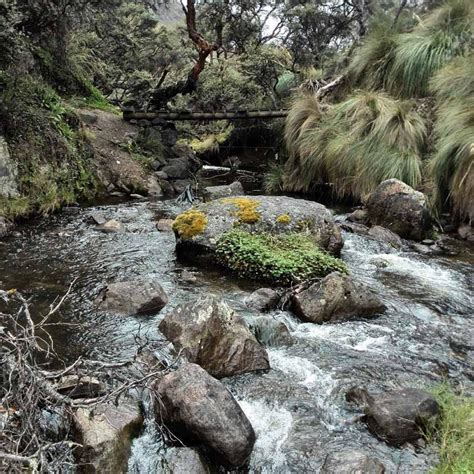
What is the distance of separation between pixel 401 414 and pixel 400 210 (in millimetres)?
4613

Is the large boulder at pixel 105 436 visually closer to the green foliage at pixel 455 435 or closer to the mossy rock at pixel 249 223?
the green foliage at pixel 455 435

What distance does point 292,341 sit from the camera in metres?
3.81

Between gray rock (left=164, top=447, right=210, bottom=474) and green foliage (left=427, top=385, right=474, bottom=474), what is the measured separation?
1218 mm

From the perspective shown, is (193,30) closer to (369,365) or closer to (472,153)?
(472,153)

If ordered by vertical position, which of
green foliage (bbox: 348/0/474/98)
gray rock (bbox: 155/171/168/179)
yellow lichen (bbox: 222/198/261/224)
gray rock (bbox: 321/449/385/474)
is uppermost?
green foliage (bbox: 348/0/474/98)

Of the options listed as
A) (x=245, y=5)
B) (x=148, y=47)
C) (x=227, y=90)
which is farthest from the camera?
(x=148, y=47)

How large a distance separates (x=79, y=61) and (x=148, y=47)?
640 cm

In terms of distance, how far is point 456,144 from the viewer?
21.9 ft

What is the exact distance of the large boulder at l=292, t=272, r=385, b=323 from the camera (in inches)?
165

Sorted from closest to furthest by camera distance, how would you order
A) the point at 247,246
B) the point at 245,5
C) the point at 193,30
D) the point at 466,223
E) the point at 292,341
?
1. the point at 292,341
2. the point at 247,246
3. the point at 466,223
4. the point at 193,30
5. the point at 245,5

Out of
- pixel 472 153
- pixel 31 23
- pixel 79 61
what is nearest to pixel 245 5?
pixel 79 61

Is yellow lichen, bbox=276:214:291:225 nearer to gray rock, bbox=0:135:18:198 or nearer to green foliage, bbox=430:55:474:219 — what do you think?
green foliage, bbox=430:55:474:219

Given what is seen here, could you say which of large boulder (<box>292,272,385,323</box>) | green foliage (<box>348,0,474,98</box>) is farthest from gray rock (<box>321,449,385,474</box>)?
green foliage (<box>348,0,474,98</box>)

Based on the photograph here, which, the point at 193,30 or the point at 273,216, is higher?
the point at 193,30
